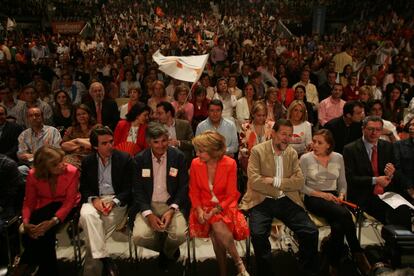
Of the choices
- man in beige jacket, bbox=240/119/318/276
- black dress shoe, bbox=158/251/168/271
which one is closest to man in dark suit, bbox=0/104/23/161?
black dress shoe, bbox=158/251/168/271

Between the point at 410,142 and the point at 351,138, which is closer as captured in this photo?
the point at 410,142

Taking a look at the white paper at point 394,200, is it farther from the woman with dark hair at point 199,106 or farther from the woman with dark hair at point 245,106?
the woman with dark hair at point 199,106

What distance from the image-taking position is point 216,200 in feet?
11.2

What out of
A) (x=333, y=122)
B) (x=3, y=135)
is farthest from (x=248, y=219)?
(x=3, y=135)

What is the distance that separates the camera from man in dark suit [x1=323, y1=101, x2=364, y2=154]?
4758 mm

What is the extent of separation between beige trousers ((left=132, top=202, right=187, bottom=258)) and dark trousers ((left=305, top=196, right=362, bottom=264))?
3.99ft

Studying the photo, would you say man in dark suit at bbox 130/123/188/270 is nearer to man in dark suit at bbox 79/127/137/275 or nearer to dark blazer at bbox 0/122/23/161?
man in dark suit at bbox 79/127/137/275

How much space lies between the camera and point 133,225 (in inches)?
136

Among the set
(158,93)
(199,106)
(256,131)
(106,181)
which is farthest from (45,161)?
(199,106)

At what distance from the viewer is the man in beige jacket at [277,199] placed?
3293 millimetres

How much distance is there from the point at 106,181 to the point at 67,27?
13.4m

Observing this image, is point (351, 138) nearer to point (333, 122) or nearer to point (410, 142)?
point (333, 122)

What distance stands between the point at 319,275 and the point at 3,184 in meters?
2.77

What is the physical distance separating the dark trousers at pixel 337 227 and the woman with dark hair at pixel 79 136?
92.8 inches
